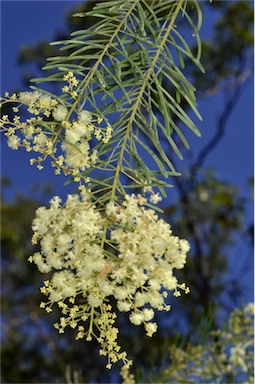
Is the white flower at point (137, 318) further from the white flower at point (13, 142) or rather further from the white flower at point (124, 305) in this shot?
the white flower at point (13, 142)

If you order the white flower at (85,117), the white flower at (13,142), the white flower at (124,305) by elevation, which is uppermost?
the white flower at (85,117)

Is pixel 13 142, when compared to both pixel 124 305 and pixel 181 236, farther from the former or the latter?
pixel 181 236

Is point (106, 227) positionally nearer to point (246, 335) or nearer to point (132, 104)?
point (132, 104)

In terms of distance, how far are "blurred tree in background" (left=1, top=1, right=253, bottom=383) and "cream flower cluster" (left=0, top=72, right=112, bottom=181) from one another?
Answer: 333 cm

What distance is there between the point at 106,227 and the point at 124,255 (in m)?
0.03

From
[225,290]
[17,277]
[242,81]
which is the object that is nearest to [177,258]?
[225,290]

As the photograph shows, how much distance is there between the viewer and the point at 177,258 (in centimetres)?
40

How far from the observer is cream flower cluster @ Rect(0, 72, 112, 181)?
427 millimetres

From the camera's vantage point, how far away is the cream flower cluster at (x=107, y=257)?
15.3 inches

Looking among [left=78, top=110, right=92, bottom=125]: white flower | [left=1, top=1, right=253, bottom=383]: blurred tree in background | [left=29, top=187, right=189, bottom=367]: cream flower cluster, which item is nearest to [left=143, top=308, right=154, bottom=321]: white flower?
[left=29, top=187, right=189, bottom=367]: cream flower cluster

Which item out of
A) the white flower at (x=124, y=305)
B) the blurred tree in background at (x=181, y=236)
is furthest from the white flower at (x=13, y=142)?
the blurred tree in background at (x=181, y=236)

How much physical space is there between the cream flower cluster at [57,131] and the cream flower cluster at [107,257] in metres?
0.03

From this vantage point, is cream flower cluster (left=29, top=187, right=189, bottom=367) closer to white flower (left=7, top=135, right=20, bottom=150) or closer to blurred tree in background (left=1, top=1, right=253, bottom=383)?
white flower (left=7, top=135, right=20, bottom=150)

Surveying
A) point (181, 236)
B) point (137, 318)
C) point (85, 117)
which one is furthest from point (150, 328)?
point (181, 236)
